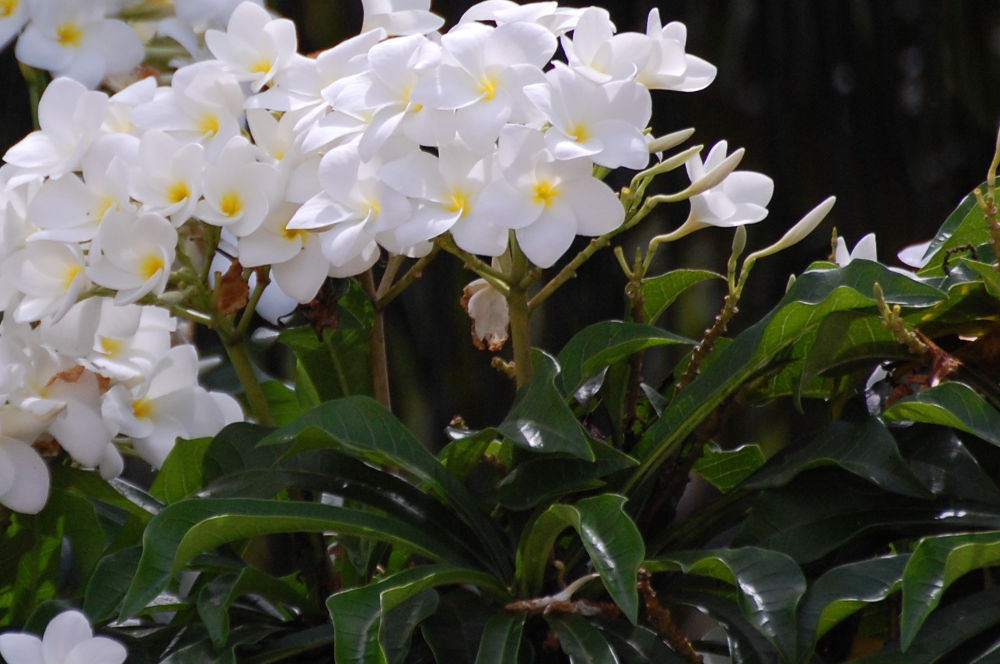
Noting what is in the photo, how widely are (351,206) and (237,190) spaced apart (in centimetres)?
7

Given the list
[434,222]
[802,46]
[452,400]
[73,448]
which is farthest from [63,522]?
[802,46]

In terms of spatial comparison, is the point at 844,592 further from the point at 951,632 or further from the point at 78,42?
the point at 78,42

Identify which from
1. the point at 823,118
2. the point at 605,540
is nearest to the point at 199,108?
the point at 605,540

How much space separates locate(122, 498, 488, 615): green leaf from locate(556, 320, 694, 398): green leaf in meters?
0.13

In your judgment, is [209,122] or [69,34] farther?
[69,34]

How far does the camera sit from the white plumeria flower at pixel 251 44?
0.66 meters

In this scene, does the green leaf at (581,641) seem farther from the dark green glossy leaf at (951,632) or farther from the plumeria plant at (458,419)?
the dark green glossy leaf at (951,632)

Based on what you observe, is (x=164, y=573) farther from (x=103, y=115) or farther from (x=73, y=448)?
(x=103, y=115)

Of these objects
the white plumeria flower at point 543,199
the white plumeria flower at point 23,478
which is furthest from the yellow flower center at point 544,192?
the white plumeria flower at point 23,478

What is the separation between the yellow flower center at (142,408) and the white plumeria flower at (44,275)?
11cm

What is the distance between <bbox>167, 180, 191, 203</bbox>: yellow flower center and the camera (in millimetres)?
619

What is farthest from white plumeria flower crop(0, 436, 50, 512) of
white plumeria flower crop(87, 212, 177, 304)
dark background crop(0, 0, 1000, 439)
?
dark background crop(0, 0, 1000, 439)

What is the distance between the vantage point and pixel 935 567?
0.48 m

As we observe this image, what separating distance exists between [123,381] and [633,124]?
1.09ft
